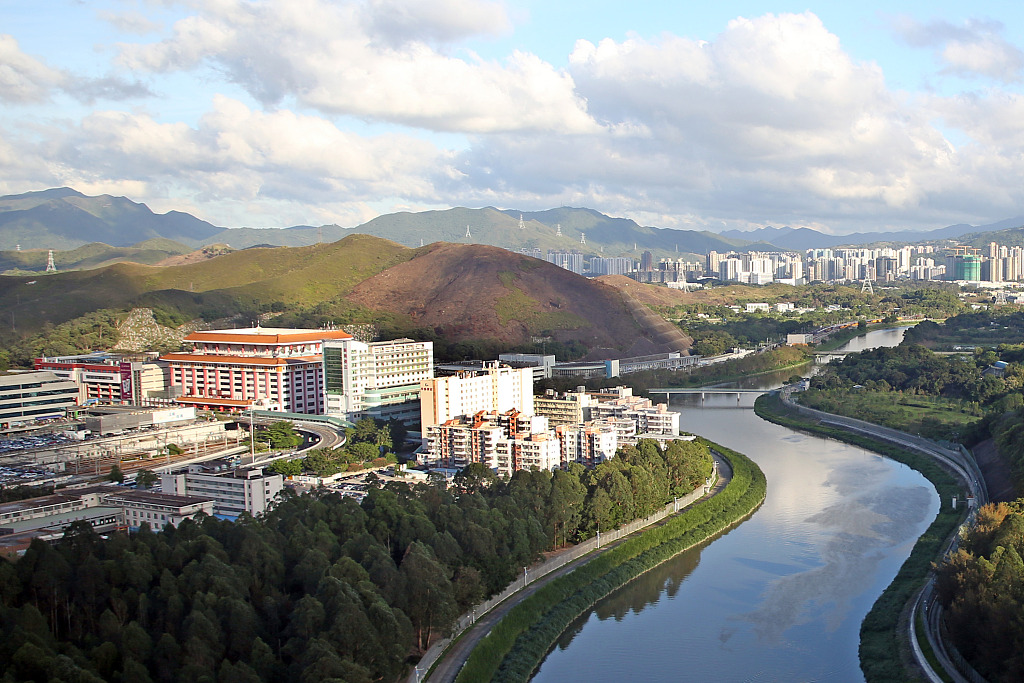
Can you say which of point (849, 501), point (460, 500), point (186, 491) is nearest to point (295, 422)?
point (186, 491)

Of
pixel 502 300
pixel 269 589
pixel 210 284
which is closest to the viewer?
pixel 269 589

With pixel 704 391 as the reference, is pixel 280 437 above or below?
above

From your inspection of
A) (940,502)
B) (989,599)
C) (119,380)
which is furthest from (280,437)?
(989,599)

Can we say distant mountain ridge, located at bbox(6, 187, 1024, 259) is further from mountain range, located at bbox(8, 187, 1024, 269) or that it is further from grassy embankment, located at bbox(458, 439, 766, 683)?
grassy embankment, located at bbox(458, 439, 766, 683)

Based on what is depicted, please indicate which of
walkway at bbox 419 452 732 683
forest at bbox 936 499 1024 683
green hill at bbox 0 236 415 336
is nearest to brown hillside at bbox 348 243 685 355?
green hill at bbox 0 236 415 336

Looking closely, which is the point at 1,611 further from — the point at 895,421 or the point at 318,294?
the point at 318,294

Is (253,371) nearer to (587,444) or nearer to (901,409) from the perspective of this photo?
(587,444)

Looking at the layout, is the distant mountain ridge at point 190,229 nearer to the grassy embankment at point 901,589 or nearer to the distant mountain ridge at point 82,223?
the distant mountain ridge at point 82,223
